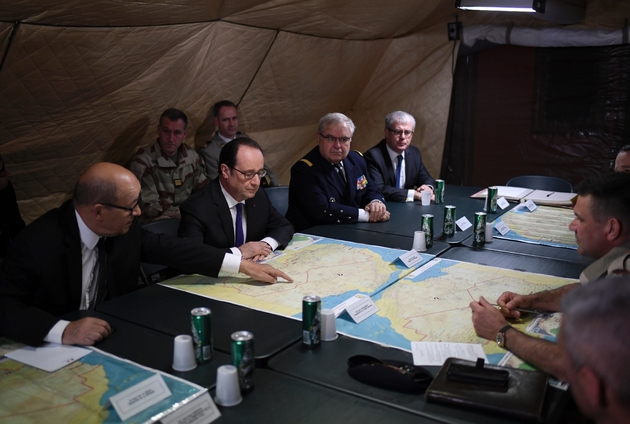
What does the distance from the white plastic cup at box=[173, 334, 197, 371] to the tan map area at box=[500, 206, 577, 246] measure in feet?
7.08

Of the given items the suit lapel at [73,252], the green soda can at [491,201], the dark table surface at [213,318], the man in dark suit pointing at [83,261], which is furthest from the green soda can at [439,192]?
the suit lapel at [73,252]

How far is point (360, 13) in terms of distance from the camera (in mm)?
4812

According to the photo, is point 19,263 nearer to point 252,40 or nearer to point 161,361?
point 161,361

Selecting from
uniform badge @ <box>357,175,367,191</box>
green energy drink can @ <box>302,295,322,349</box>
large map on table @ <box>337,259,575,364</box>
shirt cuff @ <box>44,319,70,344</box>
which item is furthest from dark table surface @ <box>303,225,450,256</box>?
shirt cuff @ <box>44,319,70,344</box>

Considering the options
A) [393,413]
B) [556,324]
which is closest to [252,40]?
[556,324]

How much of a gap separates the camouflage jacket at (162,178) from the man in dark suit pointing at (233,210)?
149cm

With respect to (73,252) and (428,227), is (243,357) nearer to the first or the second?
(73,252)

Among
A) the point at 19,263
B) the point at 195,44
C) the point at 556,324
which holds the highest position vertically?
the point at 195,44

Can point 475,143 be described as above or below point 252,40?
below

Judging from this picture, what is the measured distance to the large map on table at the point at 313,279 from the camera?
2123 millimetres

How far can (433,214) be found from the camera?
3693 millimetres

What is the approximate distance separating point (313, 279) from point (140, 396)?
3.50 ft

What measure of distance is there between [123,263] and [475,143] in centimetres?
478

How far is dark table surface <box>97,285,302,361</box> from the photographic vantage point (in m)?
1.77
